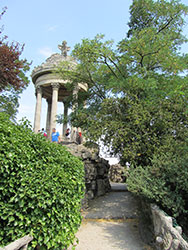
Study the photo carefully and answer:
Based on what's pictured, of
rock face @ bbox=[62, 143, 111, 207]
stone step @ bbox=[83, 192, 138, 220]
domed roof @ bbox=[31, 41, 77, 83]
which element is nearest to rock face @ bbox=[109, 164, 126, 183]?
rock face @ bbox=[62, 143, 111, 207]

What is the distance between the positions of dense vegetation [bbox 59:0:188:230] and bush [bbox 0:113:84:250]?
105 inches

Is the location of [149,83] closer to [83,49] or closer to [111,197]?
[83,49]

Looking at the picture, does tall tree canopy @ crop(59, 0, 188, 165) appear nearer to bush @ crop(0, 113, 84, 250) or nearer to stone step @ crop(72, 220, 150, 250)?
stone step @ crop(72, 220, 150, 250)

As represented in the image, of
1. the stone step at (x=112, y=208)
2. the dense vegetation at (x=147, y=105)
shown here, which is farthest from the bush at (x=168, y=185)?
the stone step at (x=112, y=208)

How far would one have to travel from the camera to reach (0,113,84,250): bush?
340 cm

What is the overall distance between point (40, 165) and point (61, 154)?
0.97 m

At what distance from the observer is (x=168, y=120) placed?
8922mm

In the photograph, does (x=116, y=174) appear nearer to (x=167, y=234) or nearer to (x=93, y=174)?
(x=93, y=174)

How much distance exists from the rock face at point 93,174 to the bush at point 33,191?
600 cm

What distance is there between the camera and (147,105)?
9094 millimetres

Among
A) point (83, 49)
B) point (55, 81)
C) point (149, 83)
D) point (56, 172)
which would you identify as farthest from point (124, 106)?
point (55, 81)

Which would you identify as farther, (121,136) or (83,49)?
(83,49)

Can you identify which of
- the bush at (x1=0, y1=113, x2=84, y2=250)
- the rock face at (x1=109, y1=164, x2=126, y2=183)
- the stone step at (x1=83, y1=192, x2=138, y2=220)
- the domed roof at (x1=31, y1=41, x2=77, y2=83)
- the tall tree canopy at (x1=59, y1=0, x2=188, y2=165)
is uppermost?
the domed roof at (x1=31, y1=41, x2=77, y2=83)

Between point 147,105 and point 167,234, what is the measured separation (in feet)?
18.8
